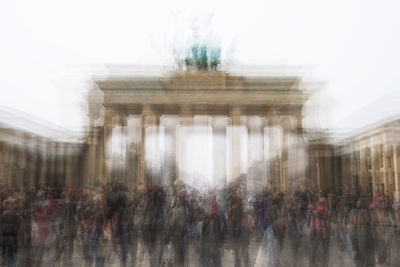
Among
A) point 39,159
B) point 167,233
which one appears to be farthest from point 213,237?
point 39,159

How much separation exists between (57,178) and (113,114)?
9.44m

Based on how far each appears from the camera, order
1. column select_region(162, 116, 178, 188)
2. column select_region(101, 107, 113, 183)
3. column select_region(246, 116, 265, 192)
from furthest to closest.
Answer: column select_region(246, 116, 265, 192) → column select_region(101, 107, 113, 183) → column select_region(162, 116, 178, 188)

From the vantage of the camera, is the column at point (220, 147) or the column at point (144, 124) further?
the column at point (220, 147)

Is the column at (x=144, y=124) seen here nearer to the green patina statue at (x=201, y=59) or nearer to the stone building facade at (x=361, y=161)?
the green patina statue at (x=201, y=59)

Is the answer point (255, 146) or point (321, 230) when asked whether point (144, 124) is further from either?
point (321, 230)

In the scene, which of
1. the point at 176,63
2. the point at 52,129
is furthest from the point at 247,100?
the point at 52,129

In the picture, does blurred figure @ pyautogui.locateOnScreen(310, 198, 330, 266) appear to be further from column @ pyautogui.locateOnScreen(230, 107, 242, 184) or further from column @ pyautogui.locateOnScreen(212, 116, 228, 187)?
column @ pyautogui.locateOnScreen(212, 116, 228, 187)

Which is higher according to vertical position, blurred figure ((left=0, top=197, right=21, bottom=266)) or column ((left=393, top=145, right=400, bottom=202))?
column ((left=393, top=145, right=400, bottom=202))

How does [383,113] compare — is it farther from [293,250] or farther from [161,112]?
[293,250]

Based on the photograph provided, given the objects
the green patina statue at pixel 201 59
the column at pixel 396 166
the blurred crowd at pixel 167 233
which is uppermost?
the green patina statue at pixel 201 59

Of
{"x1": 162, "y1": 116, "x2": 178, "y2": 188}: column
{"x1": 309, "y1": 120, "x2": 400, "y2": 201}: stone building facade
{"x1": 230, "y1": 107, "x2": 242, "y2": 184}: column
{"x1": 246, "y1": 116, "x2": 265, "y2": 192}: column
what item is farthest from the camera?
{"x1": 246, "y1": 116, "x2": 265, "y2": 192}: column

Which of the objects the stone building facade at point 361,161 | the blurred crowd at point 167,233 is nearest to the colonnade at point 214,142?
the stone building facade at point 361,161

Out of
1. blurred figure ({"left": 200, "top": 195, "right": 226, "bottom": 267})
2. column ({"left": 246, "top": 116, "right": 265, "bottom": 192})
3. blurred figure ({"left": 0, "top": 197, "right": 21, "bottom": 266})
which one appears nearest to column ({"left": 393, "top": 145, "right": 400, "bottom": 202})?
column ({"left": 246, "top": 116, "right": 265, "bottom": 192})

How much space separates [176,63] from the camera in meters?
25.5
